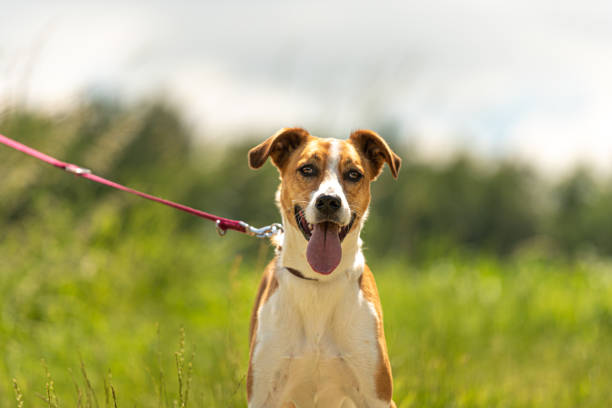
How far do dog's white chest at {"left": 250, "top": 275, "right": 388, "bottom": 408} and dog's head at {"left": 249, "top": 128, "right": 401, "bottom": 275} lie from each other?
211 mm

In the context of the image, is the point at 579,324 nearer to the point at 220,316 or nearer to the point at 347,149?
the point at 220,316

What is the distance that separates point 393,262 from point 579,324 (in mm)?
3018

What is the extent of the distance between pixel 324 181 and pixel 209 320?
4.27m

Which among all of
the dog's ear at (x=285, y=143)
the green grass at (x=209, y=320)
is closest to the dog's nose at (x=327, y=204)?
the dog's ear at (x=285, y=143)

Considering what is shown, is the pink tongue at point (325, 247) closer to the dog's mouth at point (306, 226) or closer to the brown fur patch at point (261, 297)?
the dog's mouth at point (306, 226)

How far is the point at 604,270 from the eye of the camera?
10570 mm

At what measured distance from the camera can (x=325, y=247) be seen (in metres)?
3.04

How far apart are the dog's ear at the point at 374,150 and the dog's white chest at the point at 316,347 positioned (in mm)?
762

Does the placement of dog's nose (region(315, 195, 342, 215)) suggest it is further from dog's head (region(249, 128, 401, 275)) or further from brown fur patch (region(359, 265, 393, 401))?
brown fur patch (region(359, 265, 393, 401))

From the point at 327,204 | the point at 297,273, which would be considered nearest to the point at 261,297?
the point at 297,273

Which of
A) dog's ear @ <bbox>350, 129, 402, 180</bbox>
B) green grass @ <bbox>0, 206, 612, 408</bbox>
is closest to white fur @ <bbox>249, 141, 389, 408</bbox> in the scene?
dog's ear @ <bbox>350, 129, 402, 180</bbox>

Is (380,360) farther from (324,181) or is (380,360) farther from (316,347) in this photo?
(324,181)

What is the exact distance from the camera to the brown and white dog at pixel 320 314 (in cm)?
302

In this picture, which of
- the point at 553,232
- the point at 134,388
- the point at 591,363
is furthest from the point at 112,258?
the point at 553,232
